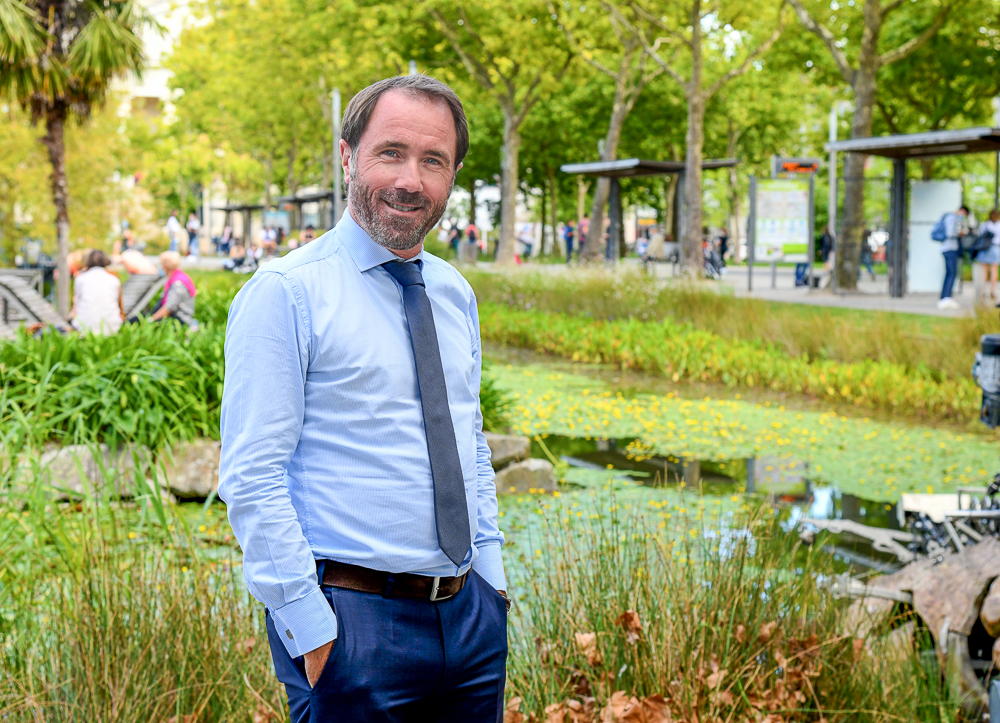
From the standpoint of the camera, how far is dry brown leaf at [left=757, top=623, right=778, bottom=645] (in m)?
3.40

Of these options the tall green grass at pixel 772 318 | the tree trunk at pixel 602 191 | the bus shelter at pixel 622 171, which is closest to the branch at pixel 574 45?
the tree trunk at pixel 602 191

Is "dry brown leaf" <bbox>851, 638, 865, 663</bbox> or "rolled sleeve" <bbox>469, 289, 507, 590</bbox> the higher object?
"rolled sleeve" <bbox>469, 289, 507, 590</bbox>

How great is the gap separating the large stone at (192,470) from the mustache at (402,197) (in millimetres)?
4857

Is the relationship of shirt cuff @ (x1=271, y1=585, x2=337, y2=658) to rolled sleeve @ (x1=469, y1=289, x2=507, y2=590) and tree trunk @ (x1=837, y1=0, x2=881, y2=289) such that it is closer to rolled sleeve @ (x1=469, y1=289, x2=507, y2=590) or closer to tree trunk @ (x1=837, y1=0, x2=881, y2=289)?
rolled sleeve @ (x1=469, y1=289, x2=507, y2=590)

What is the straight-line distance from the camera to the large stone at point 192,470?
6523 millimetres

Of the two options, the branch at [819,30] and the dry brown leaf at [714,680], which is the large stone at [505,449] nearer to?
the dry brown leaf at [714,680]

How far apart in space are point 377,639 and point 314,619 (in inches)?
5.1

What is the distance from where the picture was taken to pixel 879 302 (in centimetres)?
1889

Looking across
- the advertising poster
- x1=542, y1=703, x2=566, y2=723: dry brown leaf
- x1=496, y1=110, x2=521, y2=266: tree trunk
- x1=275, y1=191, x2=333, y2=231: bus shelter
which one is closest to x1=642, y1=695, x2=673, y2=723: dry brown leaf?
x1=542, y1=703, x2=566, y2=723: dry brown leaf

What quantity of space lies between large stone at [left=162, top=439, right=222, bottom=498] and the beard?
4.82 m

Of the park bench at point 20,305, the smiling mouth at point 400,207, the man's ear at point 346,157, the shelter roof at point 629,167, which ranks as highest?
the shelter roof at point 629,167

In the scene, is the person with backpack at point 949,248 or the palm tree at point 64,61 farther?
the palm tree at point 64,61

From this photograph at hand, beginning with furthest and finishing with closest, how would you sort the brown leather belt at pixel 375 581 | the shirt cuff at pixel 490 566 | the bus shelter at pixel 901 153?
the bus shelter at pixel 901 153, the shirt cuff at pixel 490 566, the brown leather belt at pixel 375 581

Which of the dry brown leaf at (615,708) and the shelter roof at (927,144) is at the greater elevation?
the shelter roof at (927,144)
